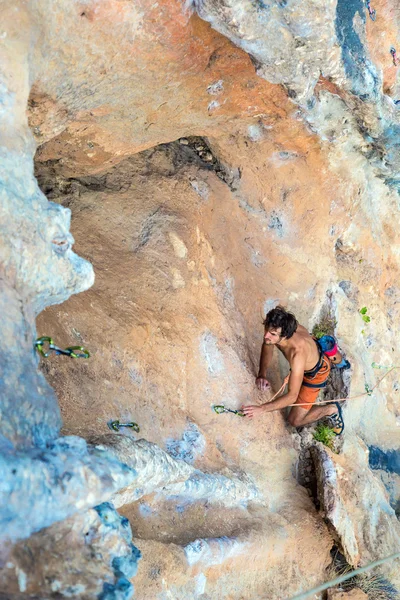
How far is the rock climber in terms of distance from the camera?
3.95 meters

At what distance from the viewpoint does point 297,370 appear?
4.16 meters

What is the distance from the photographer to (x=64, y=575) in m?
1.74

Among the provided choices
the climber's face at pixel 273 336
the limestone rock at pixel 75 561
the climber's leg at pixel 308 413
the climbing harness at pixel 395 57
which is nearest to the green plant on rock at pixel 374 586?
the climber's leg at pixel 308 413

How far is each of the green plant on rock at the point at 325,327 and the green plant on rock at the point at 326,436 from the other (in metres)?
0.90

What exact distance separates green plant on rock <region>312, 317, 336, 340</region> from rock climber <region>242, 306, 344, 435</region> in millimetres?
519

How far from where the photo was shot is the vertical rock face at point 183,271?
6.33ft

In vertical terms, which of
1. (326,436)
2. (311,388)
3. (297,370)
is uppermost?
(297,370)

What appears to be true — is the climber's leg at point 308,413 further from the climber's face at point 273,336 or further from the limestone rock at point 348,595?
the limestone rock at point 348,595

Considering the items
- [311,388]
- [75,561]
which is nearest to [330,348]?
[311,388]

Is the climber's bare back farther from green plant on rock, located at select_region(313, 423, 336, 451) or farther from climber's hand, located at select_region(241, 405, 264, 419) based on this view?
green plant on rock, located at select_region(313, 423, 336, 451)

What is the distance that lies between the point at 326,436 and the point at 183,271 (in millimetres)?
1980

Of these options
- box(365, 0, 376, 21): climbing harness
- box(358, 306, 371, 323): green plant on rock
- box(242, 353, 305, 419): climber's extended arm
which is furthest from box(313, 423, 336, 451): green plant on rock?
box(365, 0, 376, 21): climbing harness

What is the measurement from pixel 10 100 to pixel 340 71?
2.23 m

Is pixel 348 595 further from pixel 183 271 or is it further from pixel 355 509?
pixel 183 271
